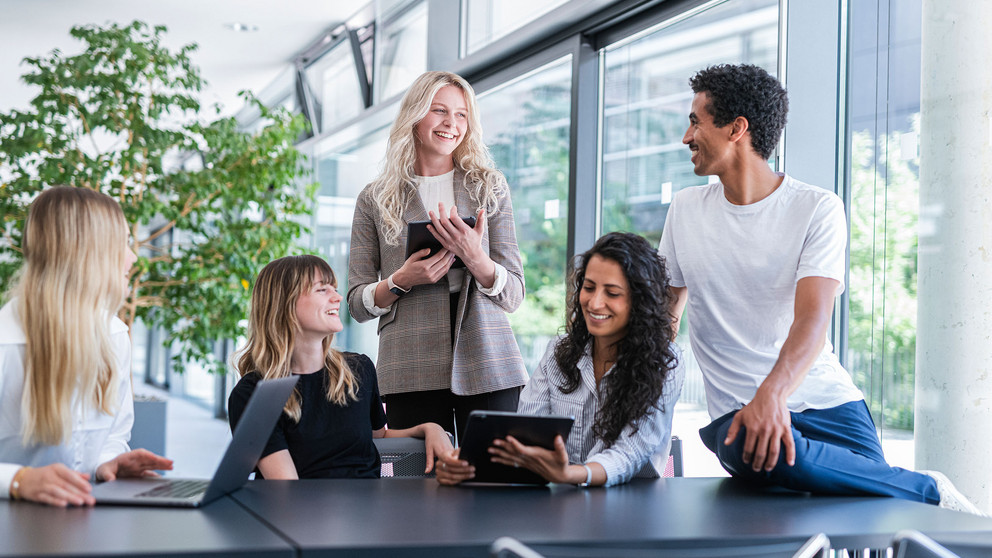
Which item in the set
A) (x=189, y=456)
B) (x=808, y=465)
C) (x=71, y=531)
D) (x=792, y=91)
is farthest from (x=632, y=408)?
(x=189, y=456)

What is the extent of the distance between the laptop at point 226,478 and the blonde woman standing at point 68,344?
0.09m

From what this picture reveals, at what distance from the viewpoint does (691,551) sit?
1229 mm

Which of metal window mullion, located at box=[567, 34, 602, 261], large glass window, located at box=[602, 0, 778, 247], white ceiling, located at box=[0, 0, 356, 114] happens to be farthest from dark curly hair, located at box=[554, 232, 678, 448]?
white ceiling, located at box=[0, 0, 356, 114]

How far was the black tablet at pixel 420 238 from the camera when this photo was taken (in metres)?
2.14

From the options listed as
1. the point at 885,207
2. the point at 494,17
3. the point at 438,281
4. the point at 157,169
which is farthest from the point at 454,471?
the point at 157,169

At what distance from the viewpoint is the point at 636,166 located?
3.64m

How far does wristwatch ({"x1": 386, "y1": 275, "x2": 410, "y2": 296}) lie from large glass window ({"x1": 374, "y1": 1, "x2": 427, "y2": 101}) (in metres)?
3.20

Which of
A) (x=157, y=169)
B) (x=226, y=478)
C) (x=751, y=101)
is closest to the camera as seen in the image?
(x=226, y=478)

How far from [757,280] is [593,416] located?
0.49 metres

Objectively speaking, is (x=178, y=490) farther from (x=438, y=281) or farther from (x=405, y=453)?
(x=438, y=281)

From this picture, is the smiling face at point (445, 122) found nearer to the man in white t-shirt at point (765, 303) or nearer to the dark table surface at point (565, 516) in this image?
the man in white t-shirt at point (765, 303)

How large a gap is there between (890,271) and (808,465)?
110 centimetres

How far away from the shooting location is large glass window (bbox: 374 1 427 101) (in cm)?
550

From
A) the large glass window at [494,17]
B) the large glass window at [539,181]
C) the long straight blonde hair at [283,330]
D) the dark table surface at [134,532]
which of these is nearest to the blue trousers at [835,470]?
the long straight blonde hair at [283,330]
